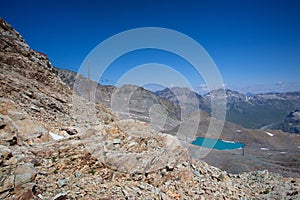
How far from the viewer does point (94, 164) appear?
23.9ft

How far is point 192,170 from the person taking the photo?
9812mm

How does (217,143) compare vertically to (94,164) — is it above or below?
below

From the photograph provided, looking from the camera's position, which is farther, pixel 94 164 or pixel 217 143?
pixel 217 143

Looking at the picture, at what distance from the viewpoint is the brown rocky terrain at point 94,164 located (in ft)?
18.3

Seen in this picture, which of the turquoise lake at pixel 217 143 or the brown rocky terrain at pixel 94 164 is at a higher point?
the brown rocky terrain at pixel 94 164

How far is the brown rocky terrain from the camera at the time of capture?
5.59 meters

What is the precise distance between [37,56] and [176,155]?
58.1 ft

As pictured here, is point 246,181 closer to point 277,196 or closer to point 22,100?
point 277,196

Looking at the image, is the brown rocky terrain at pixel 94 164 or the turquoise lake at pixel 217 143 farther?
the turquoise lake at pixel 217 143

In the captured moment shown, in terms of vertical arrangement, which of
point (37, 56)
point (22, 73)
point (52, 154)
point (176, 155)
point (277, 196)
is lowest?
point (277, 196)

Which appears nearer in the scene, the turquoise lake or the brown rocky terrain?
the brown rocky terrain

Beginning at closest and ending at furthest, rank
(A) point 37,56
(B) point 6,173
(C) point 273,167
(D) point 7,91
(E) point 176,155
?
(B) point 6,173 < (E) point 176,155 < (D) point 7,91 < (A) point 37,56 < (C) point 273,167

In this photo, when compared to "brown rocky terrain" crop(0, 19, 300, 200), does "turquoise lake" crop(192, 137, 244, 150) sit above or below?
below

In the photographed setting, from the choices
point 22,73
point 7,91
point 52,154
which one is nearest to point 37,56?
point 22,73
